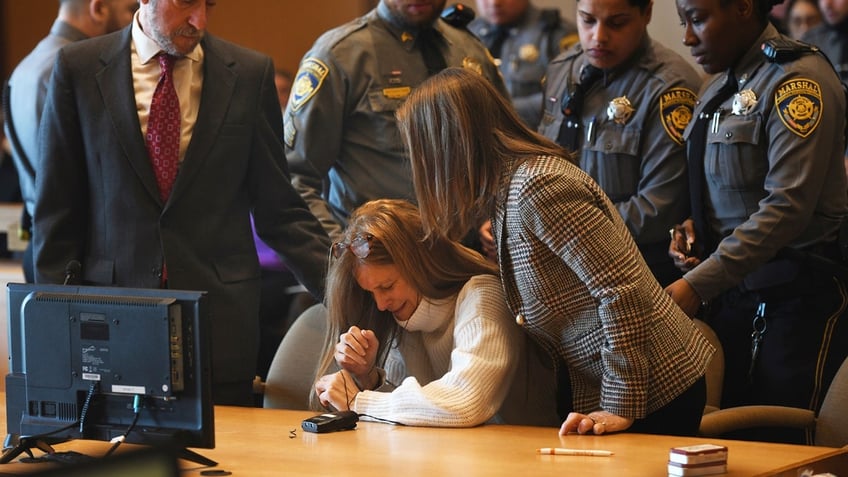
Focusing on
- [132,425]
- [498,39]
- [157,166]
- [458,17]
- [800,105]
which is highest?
[498,39]

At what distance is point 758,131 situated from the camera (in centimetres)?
336

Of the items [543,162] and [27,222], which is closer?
[543,162]

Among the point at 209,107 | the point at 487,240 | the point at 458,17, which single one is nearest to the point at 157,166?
the point at 209,107

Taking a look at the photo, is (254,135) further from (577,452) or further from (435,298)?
(577,452)

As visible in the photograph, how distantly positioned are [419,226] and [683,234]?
0.84 meters

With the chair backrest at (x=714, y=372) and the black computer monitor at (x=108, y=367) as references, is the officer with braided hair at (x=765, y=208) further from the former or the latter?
the black computer monitor at (x=108, y=367)

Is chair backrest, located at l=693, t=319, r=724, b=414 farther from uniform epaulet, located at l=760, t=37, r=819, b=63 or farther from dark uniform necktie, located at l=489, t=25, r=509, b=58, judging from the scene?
dark uniform necktie, located at l=489, t=25, r=509, b=58

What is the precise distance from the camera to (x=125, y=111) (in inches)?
128

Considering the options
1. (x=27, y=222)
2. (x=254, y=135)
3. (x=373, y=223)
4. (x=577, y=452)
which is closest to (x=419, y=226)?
(x=373, y=223)

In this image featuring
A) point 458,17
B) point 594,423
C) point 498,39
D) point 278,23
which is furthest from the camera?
point 278,23

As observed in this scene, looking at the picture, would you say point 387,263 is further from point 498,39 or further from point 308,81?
point 498,39

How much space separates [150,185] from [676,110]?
1.53 meters

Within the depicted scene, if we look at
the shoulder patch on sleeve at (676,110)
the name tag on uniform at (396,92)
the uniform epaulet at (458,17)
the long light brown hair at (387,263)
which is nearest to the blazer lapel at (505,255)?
the long light brown hair at (387,263)

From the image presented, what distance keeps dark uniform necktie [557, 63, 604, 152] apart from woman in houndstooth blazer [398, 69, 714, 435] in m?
0.98
